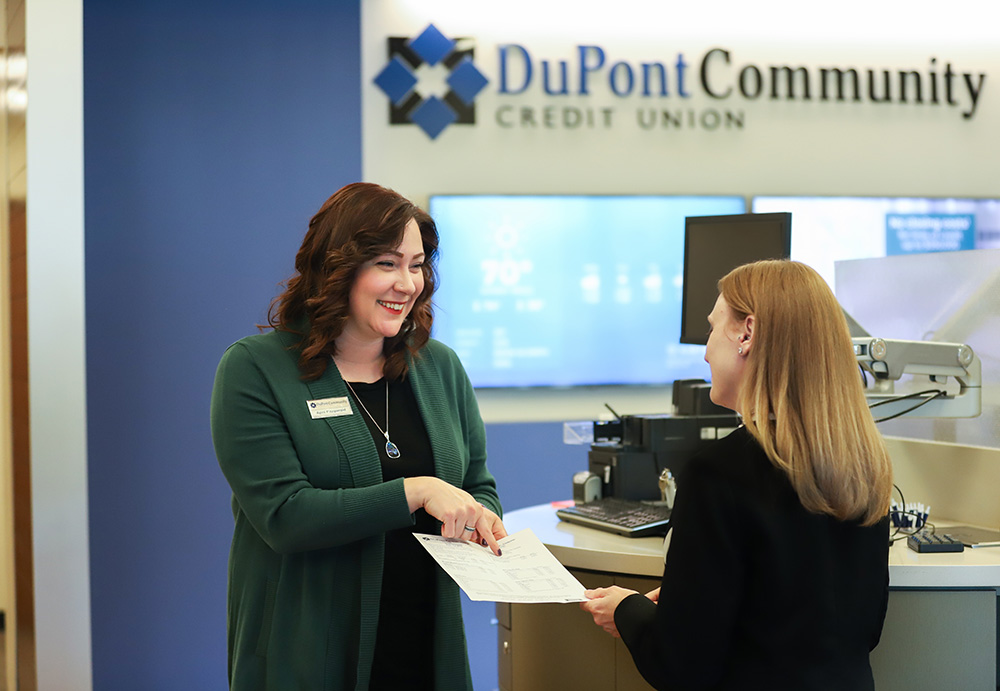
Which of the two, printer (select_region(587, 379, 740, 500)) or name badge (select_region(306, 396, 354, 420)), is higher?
name badge (select_region(306, 396, 354, 420))

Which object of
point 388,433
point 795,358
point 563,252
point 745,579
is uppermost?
point 563,252

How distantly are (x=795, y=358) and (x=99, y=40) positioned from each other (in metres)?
3.63

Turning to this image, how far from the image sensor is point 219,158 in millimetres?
4113

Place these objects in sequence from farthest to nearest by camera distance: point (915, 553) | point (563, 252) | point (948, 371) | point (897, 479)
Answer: point (563, 252) → point (897, 479) → point (948, 371) → point (915, 553)

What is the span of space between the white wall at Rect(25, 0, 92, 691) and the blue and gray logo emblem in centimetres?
142

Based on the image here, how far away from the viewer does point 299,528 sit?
5.27 ft

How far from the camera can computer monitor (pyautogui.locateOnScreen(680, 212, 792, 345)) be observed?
246cm

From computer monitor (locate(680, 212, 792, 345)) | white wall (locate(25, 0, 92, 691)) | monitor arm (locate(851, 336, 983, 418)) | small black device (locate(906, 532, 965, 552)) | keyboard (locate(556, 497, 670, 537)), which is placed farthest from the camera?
white wall (locate(25, 0, 92, 691))

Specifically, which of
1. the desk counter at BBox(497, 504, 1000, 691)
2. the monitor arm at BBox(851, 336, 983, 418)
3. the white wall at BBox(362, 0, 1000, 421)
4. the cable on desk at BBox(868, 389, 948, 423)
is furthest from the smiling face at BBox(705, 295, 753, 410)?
the white wall at BBox(362, 0, 1000, 421)

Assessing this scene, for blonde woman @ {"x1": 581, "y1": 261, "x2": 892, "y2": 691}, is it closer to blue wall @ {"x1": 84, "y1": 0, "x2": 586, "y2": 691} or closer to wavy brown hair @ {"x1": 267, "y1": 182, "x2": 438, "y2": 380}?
wavy brown hair @ {"x1": 267, "y1": 182, "x2": 438, "y2": 380}

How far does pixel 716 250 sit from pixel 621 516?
78cm

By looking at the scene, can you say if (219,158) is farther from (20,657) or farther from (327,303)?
(327,303)

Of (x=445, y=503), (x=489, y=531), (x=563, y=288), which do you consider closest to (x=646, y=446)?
(x=489, y=531)

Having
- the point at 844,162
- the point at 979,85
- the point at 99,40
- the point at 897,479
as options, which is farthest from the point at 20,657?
the point at 979,85
